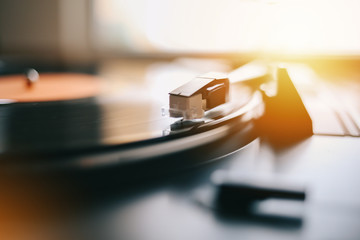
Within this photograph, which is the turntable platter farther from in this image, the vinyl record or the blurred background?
the blurred background

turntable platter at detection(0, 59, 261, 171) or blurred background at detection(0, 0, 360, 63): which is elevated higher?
blurred background at detection(0, 0, 360, 63)

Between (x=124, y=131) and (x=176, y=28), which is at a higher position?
(x=176, y=28)

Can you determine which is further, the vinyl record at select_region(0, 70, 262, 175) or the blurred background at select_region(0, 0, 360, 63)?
the blurred background at select_region(0, 0, 360, 63)

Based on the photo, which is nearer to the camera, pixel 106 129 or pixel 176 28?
pixel 106 129

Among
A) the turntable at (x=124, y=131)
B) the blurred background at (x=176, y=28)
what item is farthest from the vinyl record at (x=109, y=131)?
the blurred background at (x=176, y=28)

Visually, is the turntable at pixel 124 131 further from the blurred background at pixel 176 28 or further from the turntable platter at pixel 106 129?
the blurred background at pixel 176 28

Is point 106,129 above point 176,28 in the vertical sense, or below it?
below

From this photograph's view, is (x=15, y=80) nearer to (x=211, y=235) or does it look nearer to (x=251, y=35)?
(x=211, y=235)

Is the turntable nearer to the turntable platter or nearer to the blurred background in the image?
the turntable platter

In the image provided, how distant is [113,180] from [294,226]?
191mm

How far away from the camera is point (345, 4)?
166 cm

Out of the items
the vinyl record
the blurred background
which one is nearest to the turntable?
the vinyl record

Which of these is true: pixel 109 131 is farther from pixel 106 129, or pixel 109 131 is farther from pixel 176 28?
pixel 176 28

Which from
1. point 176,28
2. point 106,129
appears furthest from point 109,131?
point 176,28
